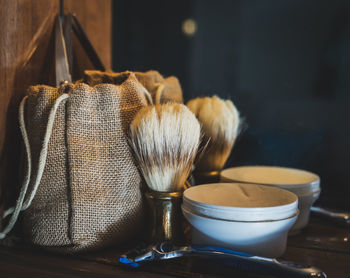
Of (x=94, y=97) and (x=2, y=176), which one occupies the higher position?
(x=94, y=97)

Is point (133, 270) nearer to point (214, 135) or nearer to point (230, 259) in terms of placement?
point (230, 259)

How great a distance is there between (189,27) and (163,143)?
1.99 ft

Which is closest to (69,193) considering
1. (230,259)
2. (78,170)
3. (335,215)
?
(78,170)

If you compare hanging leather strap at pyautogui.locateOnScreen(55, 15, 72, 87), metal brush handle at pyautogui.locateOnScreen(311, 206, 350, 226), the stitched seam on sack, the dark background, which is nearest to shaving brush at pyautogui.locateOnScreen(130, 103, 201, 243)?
the stitched seam on sack

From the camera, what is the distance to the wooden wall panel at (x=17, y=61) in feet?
1.97

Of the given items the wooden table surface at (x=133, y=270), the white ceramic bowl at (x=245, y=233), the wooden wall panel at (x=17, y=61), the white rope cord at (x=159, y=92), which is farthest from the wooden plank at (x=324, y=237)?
the wooden wall panel at (x=17, y=61)

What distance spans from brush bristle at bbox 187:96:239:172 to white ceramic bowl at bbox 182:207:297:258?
215 millimetres

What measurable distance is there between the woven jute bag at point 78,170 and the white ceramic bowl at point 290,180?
0.23m

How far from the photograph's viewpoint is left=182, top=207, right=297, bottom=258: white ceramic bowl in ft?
1.63

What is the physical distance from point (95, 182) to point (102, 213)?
49 mm

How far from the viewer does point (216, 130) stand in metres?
0.70

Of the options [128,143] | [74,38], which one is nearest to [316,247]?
[128,143]

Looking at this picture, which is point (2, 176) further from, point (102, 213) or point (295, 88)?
point (295, 88)

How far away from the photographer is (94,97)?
1.84 ft
